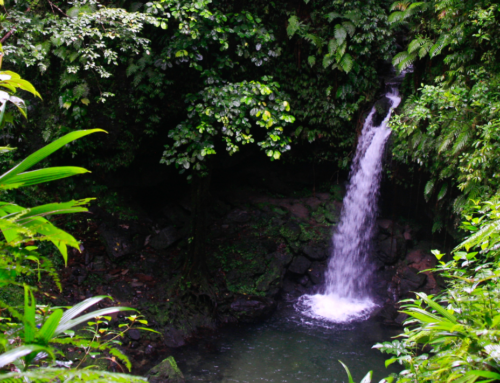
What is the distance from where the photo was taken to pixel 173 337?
20.3 feet

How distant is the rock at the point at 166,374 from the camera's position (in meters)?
4.75

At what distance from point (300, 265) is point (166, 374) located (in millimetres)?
4279

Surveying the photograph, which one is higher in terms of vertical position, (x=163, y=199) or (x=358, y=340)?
(x=163, y=199)

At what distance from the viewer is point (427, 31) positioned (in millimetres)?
7418

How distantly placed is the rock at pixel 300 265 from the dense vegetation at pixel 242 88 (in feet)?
7.56

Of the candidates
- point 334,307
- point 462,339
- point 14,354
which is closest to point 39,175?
point 14,354

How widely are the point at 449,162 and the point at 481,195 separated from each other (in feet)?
4.36

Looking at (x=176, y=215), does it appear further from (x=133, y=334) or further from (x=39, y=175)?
(x=39, y=175)

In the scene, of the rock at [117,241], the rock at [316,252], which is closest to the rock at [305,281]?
the rock at [316,252]

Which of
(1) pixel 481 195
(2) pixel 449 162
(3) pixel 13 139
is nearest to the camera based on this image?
(1) pixel 481 195

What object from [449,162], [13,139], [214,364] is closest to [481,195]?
[449,162]

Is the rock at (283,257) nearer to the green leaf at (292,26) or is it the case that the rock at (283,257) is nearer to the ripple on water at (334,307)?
the ripple on water at (334,307)

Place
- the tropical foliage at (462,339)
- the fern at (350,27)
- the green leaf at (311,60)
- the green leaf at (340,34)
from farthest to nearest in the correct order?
the green leaf at (311,60) < the fern at (350,27) < the green leaf at (340,34) < the tropical foliage at (462,339)

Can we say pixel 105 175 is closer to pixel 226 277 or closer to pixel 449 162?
pixel 226 277
